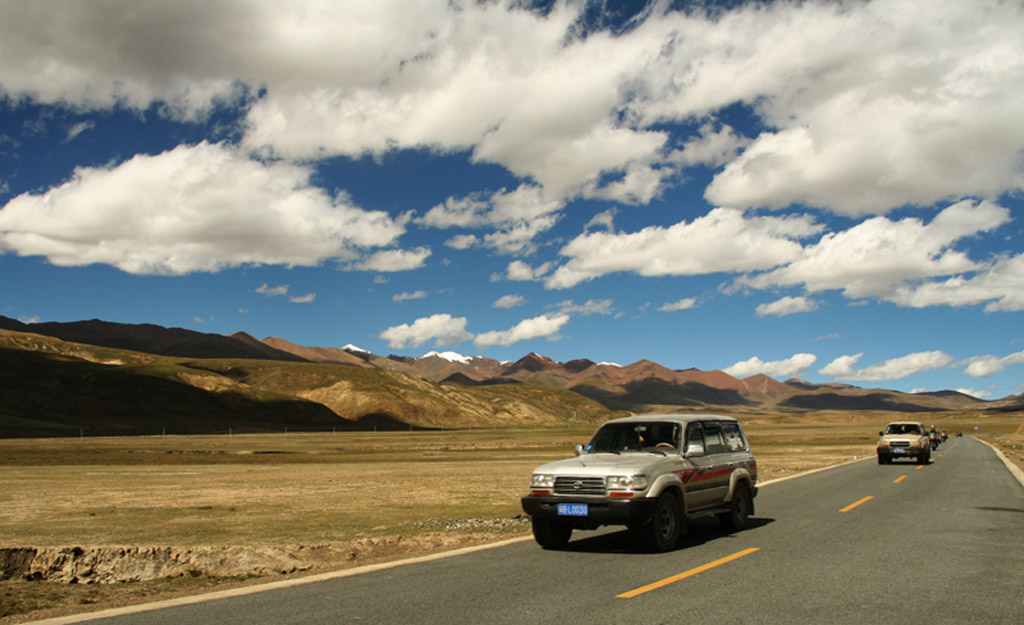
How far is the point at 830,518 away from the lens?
49.1 feet

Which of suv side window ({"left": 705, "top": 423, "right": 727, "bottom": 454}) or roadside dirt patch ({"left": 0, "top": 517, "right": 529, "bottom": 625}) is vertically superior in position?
suv side window ({"left": 705, "top": 423, "right": 727, "bottom": 454})

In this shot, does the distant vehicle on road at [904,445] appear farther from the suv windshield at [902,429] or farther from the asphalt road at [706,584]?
the asphalt road at [706,584]

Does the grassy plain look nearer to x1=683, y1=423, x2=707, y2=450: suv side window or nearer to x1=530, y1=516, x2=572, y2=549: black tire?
x1=530, y1=516, x2=572, y2=549: black tire

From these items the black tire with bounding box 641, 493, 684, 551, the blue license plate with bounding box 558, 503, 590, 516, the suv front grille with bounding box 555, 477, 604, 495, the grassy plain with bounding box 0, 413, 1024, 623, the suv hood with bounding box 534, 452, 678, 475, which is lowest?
the grassy plain with bounding box 0, 413, 1024, 623

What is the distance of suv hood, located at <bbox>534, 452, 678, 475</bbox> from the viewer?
10969 millimetres

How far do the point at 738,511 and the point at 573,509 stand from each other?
14.4 ft

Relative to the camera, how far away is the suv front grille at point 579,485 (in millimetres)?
10930

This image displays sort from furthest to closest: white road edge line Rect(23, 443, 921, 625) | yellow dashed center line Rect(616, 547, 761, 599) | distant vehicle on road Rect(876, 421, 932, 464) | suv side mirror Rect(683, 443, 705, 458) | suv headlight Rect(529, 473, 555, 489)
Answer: distant vehicle on road Rect(876, 421, 932, 464) → suv side mirror Rect(683, 443, 705, 458) → suv headlight Rect(529, 473, 555, 489) → yellow dashed center line Rect(616, 547, 761, 599) → white road edge line Rect(23, 443, 921, 625)

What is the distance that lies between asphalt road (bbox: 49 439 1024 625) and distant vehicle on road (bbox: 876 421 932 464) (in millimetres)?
22685

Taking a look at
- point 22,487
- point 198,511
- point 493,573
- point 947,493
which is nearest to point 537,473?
point 493,573

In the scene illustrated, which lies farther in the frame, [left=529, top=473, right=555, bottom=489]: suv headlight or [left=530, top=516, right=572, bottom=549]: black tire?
[left=530, top=516, right=572, bottom=549]: black tire

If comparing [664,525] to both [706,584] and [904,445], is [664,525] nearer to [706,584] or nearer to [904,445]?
[706,584]

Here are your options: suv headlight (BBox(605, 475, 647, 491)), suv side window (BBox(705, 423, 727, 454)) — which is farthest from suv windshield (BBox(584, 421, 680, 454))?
suv headlight (BBox(605, 475, 647, 491))

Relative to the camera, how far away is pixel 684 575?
9.26m
